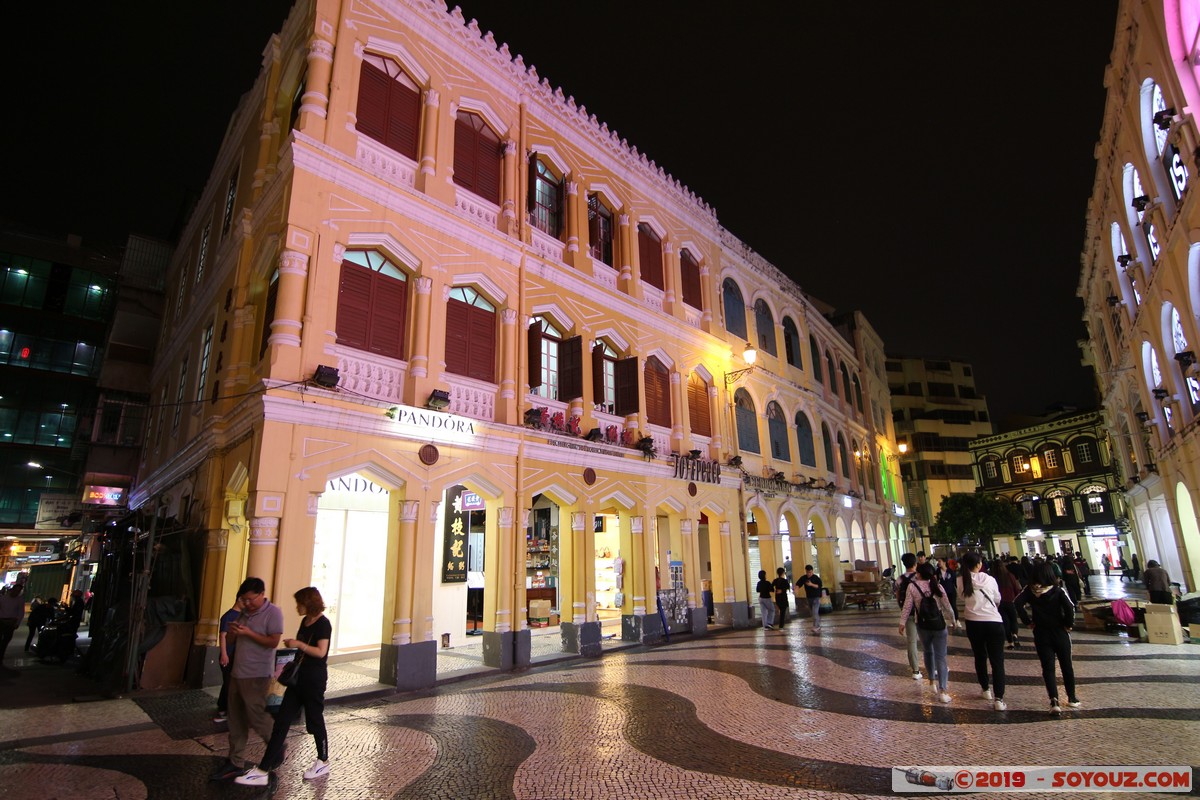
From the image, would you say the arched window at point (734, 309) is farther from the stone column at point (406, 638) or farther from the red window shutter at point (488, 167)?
the stone column at point (406, 638)

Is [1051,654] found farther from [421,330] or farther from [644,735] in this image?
[421,330]

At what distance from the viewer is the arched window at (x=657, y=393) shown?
17.5 meters

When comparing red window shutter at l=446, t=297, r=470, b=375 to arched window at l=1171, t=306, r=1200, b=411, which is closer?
red window shutter at l=446, t=297, r=470, b=375

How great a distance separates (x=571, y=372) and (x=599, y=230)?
4.93m

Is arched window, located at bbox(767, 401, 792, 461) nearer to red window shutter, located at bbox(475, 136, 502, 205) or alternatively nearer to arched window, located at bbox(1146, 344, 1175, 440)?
arched window, located at bbox(1146, 344, 1175, 440)

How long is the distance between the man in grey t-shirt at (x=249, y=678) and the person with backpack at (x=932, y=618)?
26.7 ft

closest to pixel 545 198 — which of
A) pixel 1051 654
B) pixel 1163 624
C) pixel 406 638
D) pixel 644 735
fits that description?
pixel 406 638

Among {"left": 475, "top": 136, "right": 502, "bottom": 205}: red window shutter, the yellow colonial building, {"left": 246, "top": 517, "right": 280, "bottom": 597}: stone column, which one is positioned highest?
{"left": 475, "top": 136, "right": 502, "bottom": 205}: red window shutter

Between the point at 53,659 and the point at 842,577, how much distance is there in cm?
2587

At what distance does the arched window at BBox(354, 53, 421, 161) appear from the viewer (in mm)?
11945

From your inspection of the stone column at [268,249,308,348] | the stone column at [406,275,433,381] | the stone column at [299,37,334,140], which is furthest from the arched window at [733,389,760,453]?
the stone column at [299,37,334,140]

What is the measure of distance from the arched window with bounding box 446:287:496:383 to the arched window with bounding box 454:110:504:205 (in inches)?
102

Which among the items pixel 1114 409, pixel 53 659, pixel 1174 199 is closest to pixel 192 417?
pixel 53 659

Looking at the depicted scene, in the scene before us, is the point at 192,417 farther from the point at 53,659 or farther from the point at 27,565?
the point at 27,565
